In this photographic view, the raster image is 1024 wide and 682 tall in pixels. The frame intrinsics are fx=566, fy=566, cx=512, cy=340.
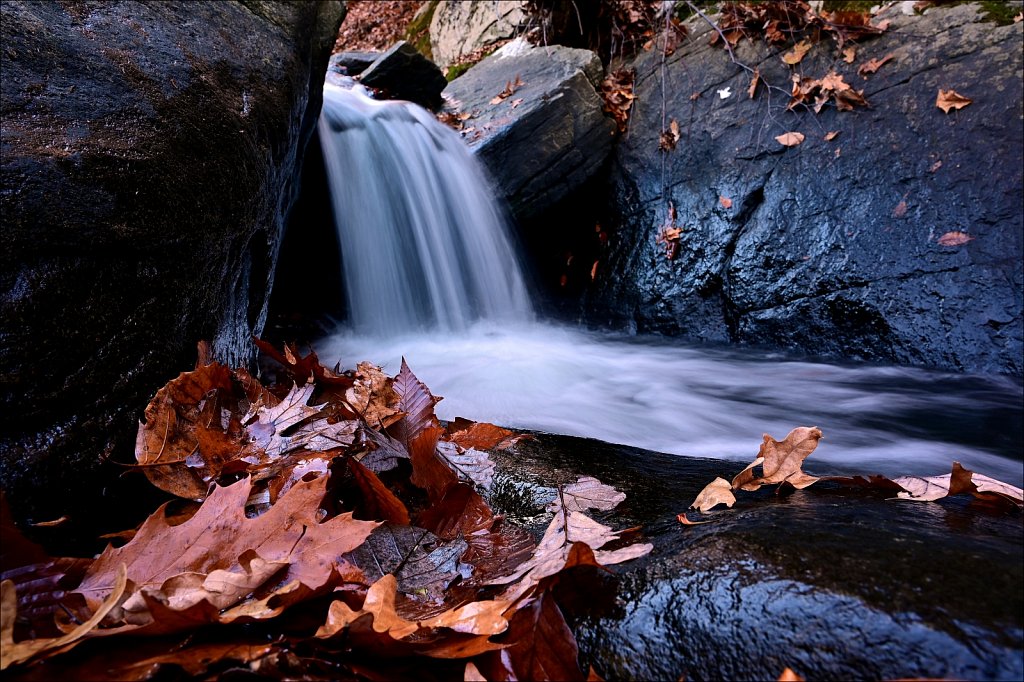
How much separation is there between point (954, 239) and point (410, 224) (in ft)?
14.2

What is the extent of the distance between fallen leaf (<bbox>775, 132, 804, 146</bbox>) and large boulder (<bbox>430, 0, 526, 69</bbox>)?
6.25 m

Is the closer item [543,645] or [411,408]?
[543,645]

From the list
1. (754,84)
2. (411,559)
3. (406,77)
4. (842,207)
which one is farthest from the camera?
(406,77)

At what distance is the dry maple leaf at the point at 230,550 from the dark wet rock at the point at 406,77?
600 centimetres

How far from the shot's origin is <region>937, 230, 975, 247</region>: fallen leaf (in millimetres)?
3965

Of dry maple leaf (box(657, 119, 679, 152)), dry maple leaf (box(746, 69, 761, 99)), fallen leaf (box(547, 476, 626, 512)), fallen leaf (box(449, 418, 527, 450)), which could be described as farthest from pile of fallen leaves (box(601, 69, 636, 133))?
fallen leaf (box(547, 476, 626, 512))

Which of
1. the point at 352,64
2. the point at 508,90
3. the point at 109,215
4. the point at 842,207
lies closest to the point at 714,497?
the point at 109,215

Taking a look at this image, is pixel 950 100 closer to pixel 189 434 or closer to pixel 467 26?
pixel 189 434

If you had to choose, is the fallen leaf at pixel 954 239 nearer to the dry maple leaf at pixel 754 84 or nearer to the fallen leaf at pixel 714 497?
the dry maple leaf at pixel 754 84

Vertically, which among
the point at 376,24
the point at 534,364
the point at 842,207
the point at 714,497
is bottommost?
the point at 534,364

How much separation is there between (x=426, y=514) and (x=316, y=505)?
12.1 inches

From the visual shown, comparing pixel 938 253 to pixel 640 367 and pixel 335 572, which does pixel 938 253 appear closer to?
pixel 640 367

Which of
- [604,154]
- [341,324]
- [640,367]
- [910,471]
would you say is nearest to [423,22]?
[604,154]

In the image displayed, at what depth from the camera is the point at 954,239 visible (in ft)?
13.1
